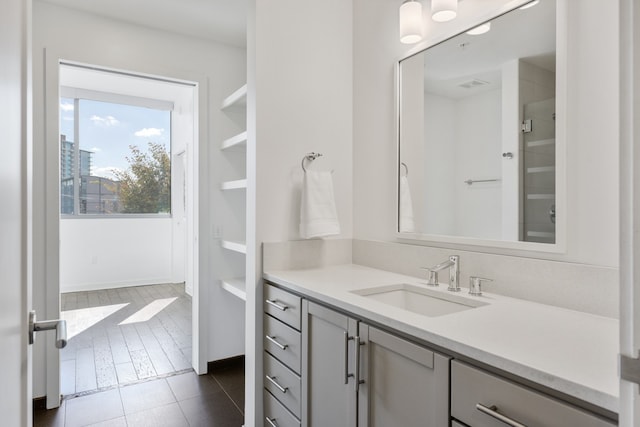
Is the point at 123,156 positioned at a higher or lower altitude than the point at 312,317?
higher

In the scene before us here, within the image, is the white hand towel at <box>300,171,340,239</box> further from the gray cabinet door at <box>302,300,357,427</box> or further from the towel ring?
the gray cabinet door at <box>302,300,357,427</box>

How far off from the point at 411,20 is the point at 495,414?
5.57ft

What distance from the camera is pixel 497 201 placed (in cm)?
159

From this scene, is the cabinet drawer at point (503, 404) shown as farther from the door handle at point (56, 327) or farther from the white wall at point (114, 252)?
the white wall at point (114, 252)

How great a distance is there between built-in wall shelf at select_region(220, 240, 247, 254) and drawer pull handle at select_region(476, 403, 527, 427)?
1661mm

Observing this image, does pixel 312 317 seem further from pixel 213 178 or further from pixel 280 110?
pixel 213 178

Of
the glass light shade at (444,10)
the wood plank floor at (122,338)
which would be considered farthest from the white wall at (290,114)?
the wood plank floor at (122,338)

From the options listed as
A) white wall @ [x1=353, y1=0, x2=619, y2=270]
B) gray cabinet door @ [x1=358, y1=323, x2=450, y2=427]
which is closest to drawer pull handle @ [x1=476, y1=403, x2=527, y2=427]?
gray cabinet door @ [x1=358, y1=323, x2=450, y2=427]

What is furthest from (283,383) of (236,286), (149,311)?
(149,311)

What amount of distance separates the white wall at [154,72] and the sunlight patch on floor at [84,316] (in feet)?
5.30
